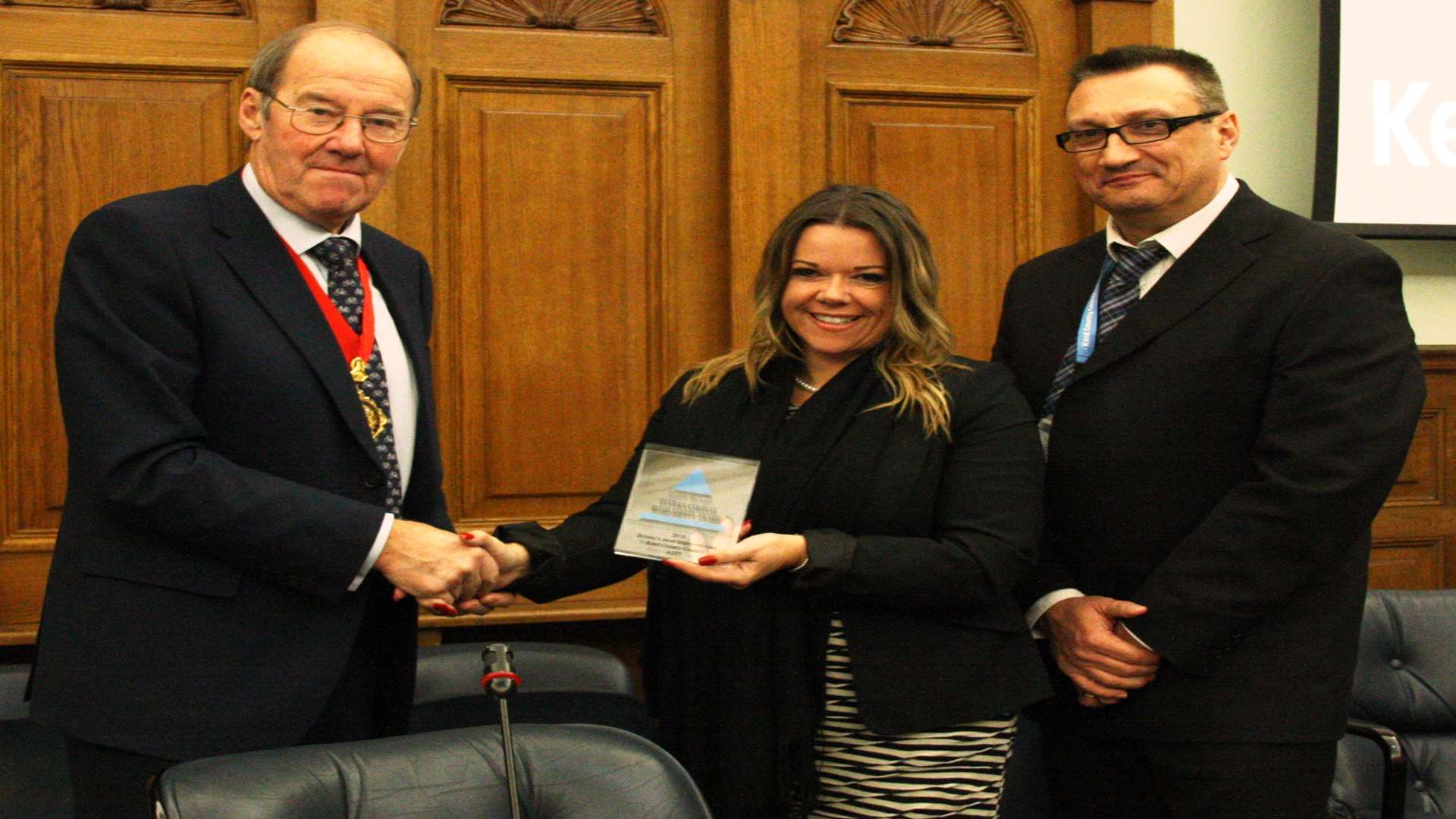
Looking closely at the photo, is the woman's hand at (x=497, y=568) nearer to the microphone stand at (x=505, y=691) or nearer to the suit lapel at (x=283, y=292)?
the suit lapel at (x=283, y=292)

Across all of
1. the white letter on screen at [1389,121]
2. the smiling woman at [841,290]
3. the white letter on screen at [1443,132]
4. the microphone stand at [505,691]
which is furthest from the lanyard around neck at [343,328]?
the white letter on screen at [1443,132]

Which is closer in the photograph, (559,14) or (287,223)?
(287,223)

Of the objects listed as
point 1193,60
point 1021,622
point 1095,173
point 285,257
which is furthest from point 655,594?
point 1193,60

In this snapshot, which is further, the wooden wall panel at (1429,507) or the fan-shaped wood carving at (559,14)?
the wooden wall panel at (1429,507)

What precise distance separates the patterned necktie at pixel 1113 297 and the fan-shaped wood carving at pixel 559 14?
1463mm

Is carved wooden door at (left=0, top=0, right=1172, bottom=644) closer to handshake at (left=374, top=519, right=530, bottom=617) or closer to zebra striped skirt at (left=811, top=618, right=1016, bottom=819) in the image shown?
handshake at (left=374, top=519, right=530, bottom=617)

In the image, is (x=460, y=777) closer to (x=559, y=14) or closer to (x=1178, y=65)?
(x=1178, y=65)

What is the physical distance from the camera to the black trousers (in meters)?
1.89

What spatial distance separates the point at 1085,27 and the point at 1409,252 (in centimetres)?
111

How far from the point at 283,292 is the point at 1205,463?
4.32ft

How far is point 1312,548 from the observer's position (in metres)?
1.83

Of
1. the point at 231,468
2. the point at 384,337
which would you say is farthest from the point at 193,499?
the point at 384,337

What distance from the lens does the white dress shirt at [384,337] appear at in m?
1.80

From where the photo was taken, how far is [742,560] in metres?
1.78
